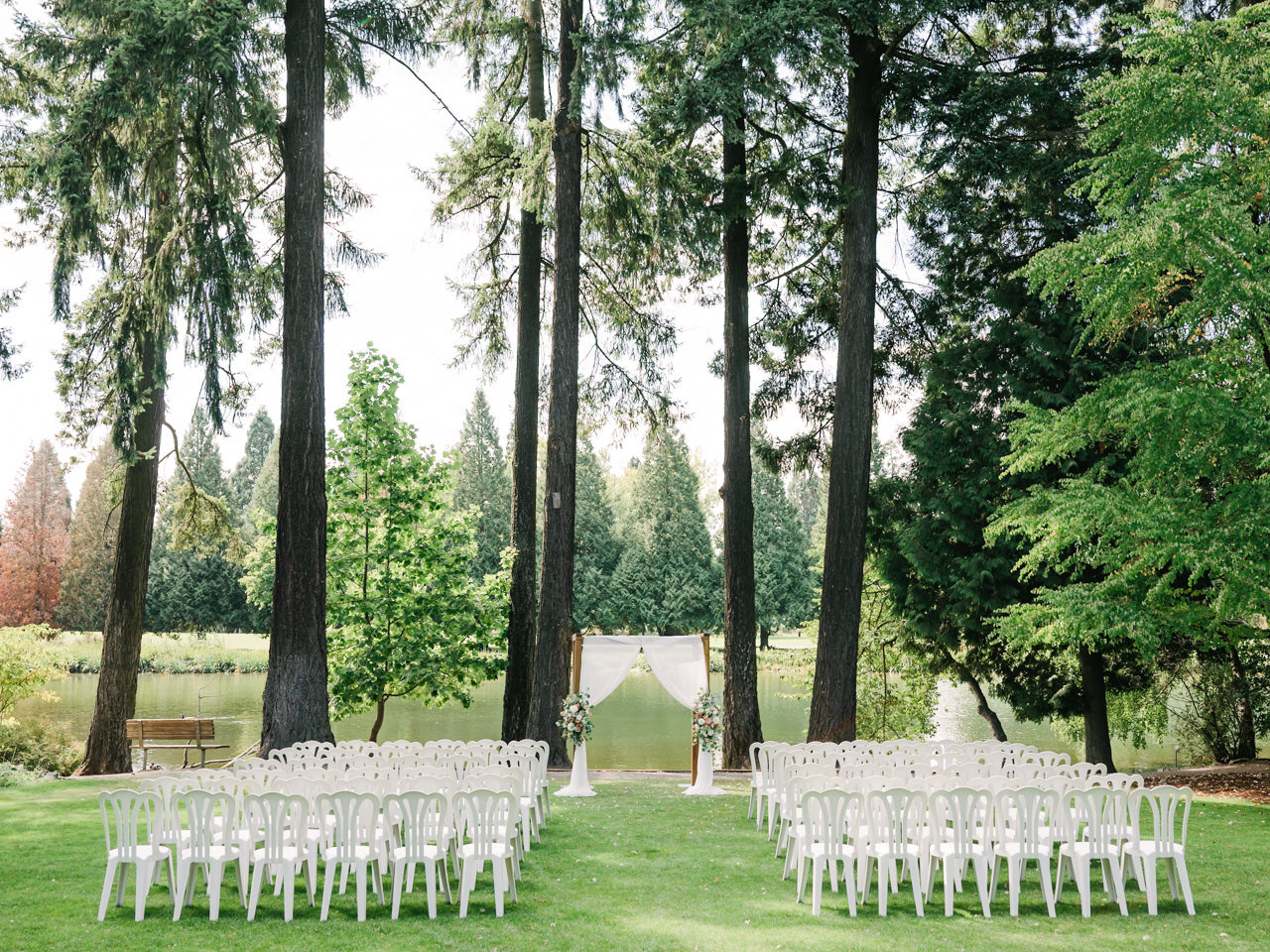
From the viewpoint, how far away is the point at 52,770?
13.6 m

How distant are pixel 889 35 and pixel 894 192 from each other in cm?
286

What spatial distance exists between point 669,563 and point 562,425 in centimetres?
3059

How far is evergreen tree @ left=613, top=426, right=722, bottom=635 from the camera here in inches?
1660

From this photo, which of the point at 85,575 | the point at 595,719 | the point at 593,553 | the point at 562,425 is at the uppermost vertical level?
the point at 593,553

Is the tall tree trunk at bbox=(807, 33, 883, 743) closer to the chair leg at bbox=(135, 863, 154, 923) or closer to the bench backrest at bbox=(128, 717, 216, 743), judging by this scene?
the chair leg at bbox=(135, 863, 154, 923)

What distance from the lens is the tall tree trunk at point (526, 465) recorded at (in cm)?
1420

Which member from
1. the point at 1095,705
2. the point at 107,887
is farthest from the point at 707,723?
the point at 1095,705

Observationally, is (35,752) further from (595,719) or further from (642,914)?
(595,719)

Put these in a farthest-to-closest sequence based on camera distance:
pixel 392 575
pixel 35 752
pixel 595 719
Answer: pixel 595 719
pixel 392 575
pixel 35 752

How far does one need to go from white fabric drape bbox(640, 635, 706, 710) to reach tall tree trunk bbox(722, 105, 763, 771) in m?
1.07

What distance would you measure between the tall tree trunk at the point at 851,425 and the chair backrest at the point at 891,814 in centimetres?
475

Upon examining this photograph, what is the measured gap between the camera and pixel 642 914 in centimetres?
607

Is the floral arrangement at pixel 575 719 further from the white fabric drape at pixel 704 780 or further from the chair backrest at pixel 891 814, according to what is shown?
the chair backrest at pixel 891 814

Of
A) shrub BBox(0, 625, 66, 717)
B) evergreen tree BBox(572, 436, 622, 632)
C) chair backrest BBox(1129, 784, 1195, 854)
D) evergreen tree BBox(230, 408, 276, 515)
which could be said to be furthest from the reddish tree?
chair backrest BBox(1129, 784, 1195, 854)
